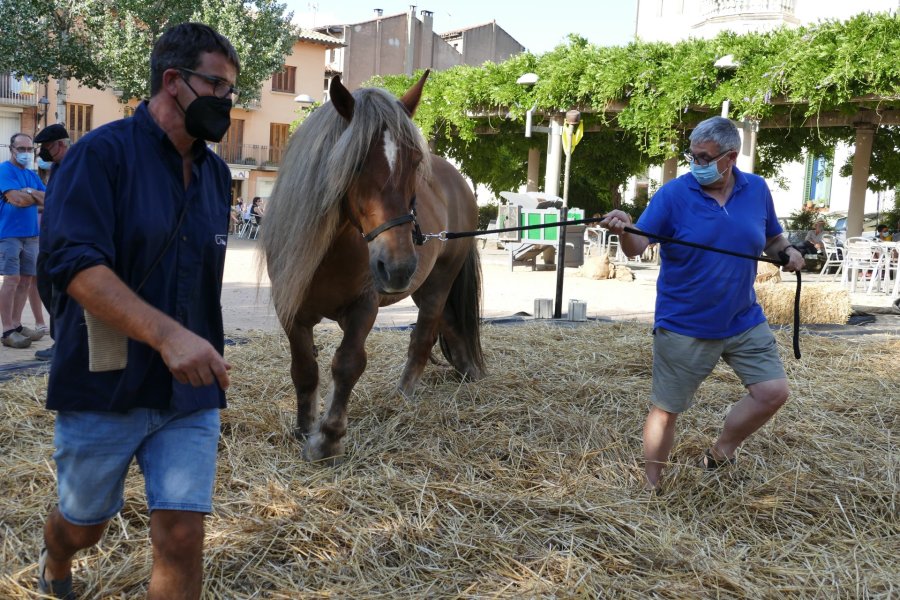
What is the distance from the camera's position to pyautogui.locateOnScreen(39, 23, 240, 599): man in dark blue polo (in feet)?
5.53

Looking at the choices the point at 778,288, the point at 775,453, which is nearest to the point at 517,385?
the point at 775,453

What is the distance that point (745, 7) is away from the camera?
904 inches

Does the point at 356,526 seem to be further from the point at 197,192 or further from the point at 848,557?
the point at 848,557

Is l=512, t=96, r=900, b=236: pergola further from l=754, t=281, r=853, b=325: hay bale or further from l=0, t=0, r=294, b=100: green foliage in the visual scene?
l=0, t=0, r=294, b=100: green foliage

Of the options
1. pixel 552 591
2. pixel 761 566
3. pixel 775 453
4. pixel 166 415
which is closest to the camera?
pixel 166 415

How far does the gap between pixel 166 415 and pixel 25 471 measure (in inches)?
68.4

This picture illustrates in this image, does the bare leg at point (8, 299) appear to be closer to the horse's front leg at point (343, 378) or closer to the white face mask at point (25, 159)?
the white face mask at point (25, 159)

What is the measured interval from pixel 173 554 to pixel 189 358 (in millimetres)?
462

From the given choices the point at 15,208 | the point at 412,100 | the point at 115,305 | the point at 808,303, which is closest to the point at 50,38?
the point at 15,208

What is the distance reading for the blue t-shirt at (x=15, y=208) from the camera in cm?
602

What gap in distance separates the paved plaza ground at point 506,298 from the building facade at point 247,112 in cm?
2134

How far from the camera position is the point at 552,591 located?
2453 millimetres

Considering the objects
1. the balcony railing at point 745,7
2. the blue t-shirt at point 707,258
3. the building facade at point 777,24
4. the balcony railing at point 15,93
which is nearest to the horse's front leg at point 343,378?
the blue t-shirt at point 707,258

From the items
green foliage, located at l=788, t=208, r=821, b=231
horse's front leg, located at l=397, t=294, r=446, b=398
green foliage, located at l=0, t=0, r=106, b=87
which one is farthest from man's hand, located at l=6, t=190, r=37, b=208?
green foliage, located at l=788, t=208, r=821, b=231
